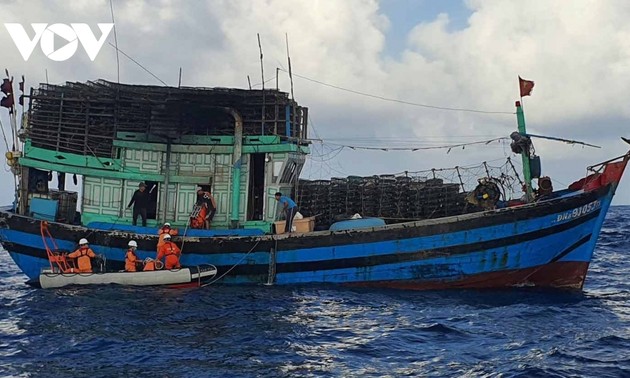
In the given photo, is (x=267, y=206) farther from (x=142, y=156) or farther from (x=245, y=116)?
(x=142, y=156)

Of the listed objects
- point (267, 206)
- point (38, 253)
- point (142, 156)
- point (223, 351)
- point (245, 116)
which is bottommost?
point (223, 351)

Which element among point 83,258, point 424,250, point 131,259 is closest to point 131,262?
point 131,259

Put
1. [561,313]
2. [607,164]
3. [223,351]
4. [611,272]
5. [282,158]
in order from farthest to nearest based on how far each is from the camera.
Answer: [611,272] → [282,158] → [607,164] → [561,313] → [223,351]

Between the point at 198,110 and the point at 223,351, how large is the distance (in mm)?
9460

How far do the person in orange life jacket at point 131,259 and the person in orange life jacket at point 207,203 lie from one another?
2262mm

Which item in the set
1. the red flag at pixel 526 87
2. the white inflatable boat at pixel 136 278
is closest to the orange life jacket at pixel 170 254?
the white inflatable boat at pixel 136 278

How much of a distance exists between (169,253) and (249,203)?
3515 millimetres

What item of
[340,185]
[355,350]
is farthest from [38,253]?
[355,350]

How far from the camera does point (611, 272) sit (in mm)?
23156

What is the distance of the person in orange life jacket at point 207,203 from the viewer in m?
19.5

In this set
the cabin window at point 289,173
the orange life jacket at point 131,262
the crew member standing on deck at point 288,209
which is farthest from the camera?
the cabin window at point 289,173

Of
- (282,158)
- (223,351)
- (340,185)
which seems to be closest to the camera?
(223,351)

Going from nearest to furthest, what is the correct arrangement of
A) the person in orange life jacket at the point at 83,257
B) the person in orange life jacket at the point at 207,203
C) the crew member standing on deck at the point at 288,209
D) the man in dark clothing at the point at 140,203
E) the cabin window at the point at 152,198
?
the person in orange life jacket at the point at 83,257 < the crew member standing on deck at the point at 288,209 < the man in dark clothing at the point at 140,203 < the person in orange life jacket at the point at 207,203 < the cabin window at the point at 152,198

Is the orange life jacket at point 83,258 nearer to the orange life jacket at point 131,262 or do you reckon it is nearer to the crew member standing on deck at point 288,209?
the orange life jacket at point 131,262
